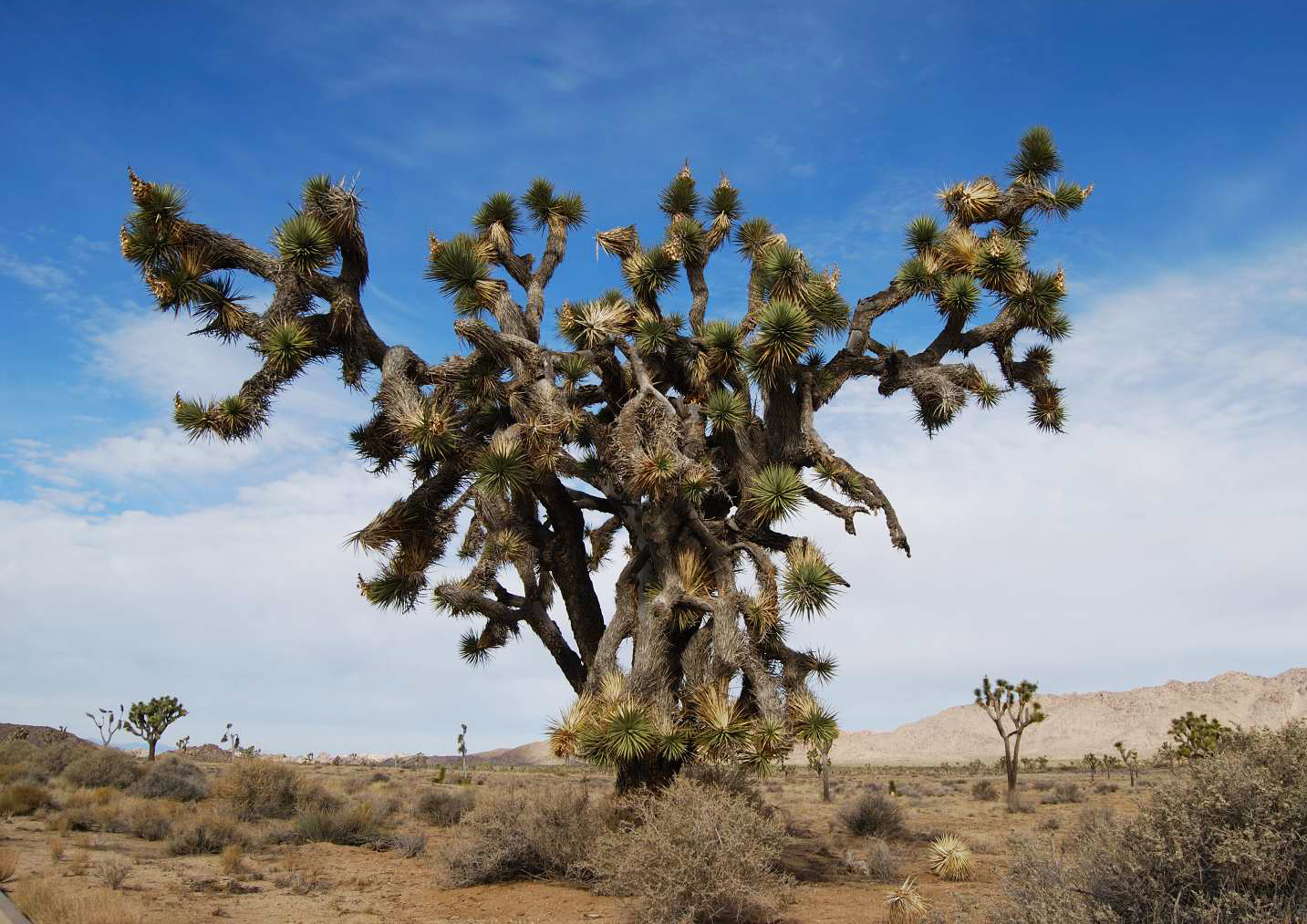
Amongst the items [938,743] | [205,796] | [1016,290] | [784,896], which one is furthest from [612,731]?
[938,743]

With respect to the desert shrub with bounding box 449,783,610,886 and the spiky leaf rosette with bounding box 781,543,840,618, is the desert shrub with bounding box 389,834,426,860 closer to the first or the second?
the desert shrub with bounding box 449,783,610,886

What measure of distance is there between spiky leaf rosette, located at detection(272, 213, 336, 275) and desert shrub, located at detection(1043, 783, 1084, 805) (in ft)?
78.8

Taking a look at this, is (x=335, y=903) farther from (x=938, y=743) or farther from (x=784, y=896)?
(x=938, y=743)

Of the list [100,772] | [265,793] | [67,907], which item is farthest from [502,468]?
[100,772]

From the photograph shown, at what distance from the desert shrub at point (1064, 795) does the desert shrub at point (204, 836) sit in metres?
21.1

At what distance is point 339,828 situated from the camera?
50.3ft

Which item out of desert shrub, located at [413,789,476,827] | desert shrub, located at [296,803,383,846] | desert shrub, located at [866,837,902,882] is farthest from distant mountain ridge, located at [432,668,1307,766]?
desert shrub, located at [866,837,902,882]

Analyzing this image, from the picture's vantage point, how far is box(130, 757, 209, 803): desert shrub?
19750mm

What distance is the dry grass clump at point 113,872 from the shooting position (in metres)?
10.2

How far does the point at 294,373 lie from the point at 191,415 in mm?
1269

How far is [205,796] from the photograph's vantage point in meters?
20.3

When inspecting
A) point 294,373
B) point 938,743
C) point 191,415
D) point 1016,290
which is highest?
point 1016,290

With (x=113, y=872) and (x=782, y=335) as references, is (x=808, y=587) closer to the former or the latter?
(x=782, y=335)

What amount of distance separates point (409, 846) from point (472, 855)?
3741mm
